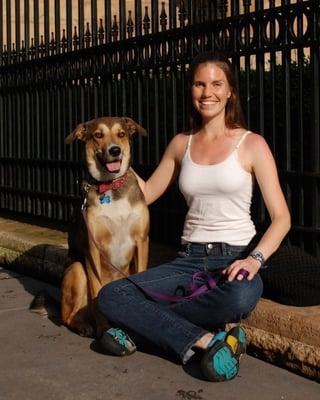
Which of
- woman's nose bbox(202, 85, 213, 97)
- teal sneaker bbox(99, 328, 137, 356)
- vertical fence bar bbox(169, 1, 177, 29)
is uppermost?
vertical fence bar bbox(169, 1, 177, 29)

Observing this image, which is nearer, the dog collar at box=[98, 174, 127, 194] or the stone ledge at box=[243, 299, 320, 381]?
the stone ledge at box=[243, 299, 320, 381]

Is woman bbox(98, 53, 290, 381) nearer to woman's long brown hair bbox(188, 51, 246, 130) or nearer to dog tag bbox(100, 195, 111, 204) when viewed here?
woman's long brown hair bbox(188, 51, 246, 130)

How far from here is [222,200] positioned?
4.38 meters

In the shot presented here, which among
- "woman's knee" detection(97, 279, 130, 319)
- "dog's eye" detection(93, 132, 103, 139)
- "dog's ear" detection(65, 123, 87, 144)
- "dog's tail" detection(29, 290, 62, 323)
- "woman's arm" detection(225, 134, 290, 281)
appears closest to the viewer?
"woman's arm" detection(225, 134, 290, 281)

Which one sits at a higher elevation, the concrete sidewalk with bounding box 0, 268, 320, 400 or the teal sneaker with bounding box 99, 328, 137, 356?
the teal sneaker with bounding box 99, 328, 137, 356

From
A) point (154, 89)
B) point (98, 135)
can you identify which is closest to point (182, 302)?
point (98, 135)

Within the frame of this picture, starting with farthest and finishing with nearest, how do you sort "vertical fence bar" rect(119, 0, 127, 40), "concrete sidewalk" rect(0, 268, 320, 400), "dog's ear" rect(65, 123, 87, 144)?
"vertical fence bar" rect(119, 0, 127, 40) < "dog's ear" rect(65, 123, 87, 144) < "concrete sidewalk" rect(0, 268, 320, 400)

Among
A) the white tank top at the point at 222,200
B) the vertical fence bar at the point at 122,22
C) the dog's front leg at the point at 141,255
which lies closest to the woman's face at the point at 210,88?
the white tank top at the point at 222,200

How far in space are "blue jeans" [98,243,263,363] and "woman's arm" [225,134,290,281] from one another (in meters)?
0.12

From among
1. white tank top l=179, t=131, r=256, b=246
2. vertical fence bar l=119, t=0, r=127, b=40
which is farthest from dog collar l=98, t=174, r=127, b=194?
vertical fence bar l=119, t=0, r=127, b=40

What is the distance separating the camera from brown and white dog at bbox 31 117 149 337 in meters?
4.79

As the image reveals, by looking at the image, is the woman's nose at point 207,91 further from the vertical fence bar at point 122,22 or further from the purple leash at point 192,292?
the vertical fence bar at point 122,22

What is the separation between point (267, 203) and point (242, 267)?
0.46 meters

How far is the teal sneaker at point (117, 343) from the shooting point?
438cm
